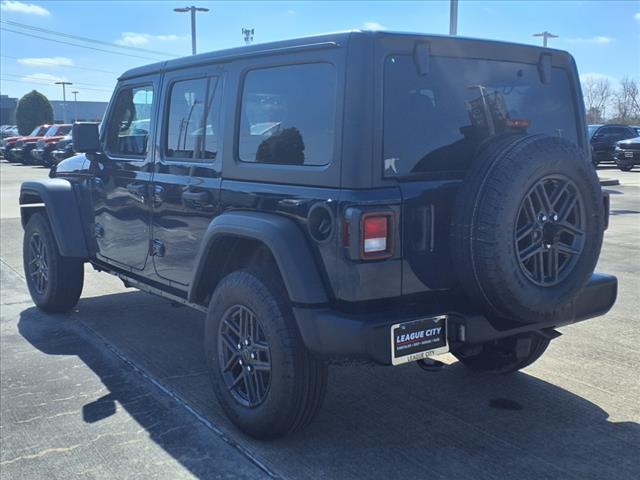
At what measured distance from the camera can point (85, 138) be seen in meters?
4.95

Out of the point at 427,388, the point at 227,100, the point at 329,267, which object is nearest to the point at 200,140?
the point at 227,100

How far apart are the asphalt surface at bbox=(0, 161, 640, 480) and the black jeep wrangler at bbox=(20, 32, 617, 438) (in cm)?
30

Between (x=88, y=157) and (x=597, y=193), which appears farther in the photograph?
(x=88, y=157)

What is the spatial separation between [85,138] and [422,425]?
10.4 ft

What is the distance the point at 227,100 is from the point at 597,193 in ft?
6.43

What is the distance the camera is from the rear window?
2996 mm

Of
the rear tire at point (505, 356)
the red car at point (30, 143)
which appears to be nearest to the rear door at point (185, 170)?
the rear tire at point (505, 356)

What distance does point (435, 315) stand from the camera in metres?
2.98

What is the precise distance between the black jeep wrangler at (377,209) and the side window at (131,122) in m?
0.76

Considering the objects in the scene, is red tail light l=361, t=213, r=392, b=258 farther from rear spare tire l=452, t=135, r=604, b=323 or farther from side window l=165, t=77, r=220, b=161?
side window l=165, t=77, r=220, b=161

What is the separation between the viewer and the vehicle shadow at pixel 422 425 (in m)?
3.11

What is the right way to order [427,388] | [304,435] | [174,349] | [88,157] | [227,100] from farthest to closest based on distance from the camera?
1. [88,157]
2. [174,349]
3. [427,388]
4. [227,100]
5. [304,435]

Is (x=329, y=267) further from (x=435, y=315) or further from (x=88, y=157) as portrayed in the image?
(x=88, y=157)

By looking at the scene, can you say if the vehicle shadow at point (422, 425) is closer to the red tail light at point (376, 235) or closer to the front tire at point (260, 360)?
the front tire at point (260, 360)
